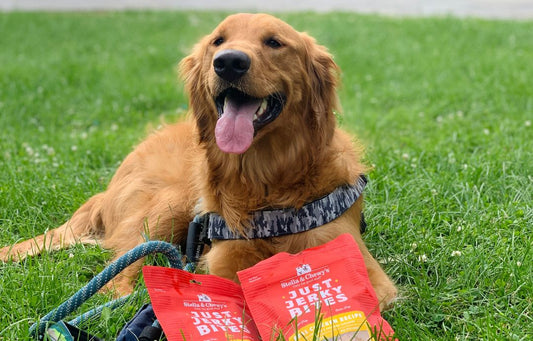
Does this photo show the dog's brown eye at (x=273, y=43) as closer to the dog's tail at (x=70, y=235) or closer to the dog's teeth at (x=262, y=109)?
the dog's teeth at (x=262, y=109)

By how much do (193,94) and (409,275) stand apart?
1.36 metres

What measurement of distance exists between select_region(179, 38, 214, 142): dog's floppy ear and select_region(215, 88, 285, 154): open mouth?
0.22m

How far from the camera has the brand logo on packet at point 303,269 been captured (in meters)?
2.32

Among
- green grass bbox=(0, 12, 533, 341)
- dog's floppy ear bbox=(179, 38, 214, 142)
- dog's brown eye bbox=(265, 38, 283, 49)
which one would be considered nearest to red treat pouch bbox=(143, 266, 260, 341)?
green grass bbox=(0, 12, 533, 341)

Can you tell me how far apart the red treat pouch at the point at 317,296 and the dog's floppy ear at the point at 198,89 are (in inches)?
35.9

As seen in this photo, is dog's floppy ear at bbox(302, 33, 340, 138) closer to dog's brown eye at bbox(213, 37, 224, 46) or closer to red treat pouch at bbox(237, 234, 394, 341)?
dog's brown eye at bbox(213, 37, 224, 46)

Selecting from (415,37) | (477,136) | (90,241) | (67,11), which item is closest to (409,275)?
(90,241)

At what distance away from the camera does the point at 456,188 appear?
139 inches

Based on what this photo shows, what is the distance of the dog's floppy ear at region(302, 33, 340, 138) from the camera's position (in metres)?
2.84

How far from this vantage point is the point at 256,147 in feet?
9.35

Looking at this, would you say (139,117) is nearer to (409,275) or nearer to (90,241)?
(90,241)

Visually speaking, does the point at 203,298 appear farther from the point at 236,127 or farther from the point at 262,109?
the point at 262,109

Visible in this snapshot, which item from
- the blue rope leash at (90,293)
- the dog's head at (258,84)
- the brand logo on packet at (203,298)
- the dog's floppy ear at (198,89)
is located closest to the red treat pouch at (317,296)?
the brand logo on packet at (203,298)

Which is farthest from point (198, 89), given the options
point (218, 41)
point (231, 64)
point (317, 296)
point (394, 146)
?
point (394, 146)
